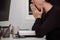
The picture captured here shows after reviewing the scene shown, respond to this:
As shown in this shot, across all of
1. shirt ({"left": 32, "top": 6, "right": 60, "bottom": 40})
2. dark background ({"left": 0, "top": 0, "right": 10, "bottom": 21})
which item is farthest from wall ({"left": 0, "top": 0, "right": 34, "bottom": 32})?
shirt ({"left": 32, "top": 6, "right": 60, "bottom": 40})

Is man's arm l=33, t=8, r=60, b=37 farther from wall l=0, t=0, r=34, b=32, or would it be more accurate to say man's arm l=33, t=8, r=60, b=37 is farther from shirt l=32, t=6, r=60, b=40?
wall l=0, t=0, r=34, b=32

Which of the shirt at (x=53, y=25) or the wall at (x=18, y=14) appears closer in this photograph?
the shirt at (x=53, y=25)

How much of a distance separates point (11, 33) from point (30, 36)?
28 cm

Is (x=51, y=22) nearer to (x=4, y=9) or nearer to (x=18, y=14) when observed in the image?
(x=4, y=9)

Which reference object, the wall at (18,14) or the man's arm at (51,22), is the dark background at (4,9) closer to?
the wall at (18,14)

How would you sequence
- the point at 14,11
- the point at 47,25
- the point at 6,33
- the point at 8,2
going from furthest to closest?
the point at 14,11 → the point at 6,33 → the point at 8,2 → the point at 47,25

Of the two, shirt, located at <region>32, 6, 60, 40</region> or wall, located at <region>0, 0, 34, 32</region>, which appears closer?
shirt, located at <region>32, 6, 60, 40</region>

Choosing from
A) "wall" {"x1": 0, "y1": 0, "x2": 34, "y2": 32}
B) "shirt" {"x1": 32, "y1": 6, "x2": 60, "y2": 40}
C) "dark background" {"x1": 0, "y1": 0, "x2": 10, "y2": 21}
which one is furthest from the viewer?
"wall" {"x1": 0, "y1": 0, "x2": 34, "y2": 32}

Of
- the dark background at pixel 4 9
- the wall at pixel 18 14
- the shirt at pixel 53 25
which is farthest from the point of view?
the wall at pixel 18 14

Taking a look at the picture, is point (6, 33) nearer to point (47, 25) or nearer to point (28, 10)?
point (28, 10)

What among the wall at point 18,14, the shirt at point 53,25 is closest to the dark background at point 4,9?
the wall at point 18,14

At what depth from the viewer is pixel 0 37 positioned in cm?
190

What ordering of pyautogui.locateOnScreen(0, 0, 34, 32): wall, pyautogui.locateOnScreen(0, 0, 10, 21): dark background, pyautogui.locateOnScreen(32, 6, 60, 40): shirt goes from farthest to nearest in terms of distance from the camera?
pyautogui.locateOnScreen(0, 0, 34, 32): wall
pyautogui.locateOnScreen(0, 0, 10, 21): dark background
pyautogui.locateOnScreen(32, 6, 60, 40): shirt

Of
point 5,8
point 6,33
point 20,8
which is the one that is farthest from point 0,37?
point 20,8
